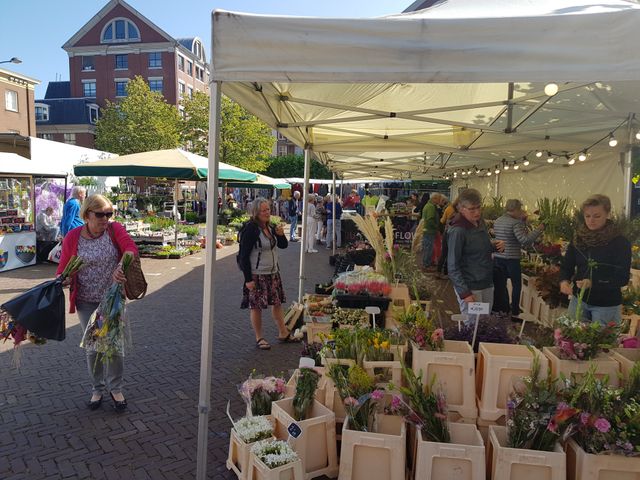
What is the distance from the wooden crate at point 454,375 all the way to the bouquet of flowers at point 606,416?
529mm

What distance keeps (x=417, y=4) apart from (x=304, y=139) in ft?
106

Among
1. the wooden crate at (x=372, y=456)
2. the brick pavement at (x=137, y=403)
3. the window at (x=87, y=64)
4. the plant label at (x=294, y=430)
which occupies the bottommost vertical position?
the brick pavement at (x=137, y=403)

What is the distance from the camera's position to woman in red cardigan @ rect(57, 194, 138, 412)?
→ 356cm

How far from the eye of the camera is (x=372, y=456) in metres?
2.46

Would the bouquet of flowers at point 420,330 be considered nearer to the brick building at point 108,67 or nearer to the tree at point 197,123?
the tree at point 197,123

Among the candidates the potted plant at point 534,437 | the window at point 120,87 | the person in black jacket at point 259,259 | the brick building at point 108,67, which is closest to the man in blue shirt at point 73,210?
the person in black jacket at point 259,259

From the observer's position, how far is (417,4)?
33.5 m

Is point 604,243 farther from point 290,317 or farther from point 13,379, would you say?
point 13,379

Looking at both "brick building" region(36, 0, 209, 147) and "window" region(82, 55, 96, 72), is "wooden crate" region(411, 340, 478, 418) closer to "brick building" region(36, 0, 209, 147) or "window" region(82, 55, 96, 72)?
"brick building" region(36, 0, 209, 147)

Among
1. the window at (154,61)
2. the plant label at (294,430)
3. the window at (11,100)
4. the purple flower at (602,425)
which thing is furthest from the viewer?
the window at (154,61)

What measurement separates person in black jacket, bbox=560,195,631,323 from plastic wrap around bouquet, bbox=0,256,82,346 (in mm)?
3825

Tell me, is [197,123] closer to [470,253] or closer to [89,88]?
[89,88]

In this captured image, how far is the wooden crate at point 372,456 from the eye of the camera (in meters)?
2.41

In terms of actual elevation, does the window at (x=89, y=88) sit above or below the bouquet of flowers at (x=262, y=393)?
above
